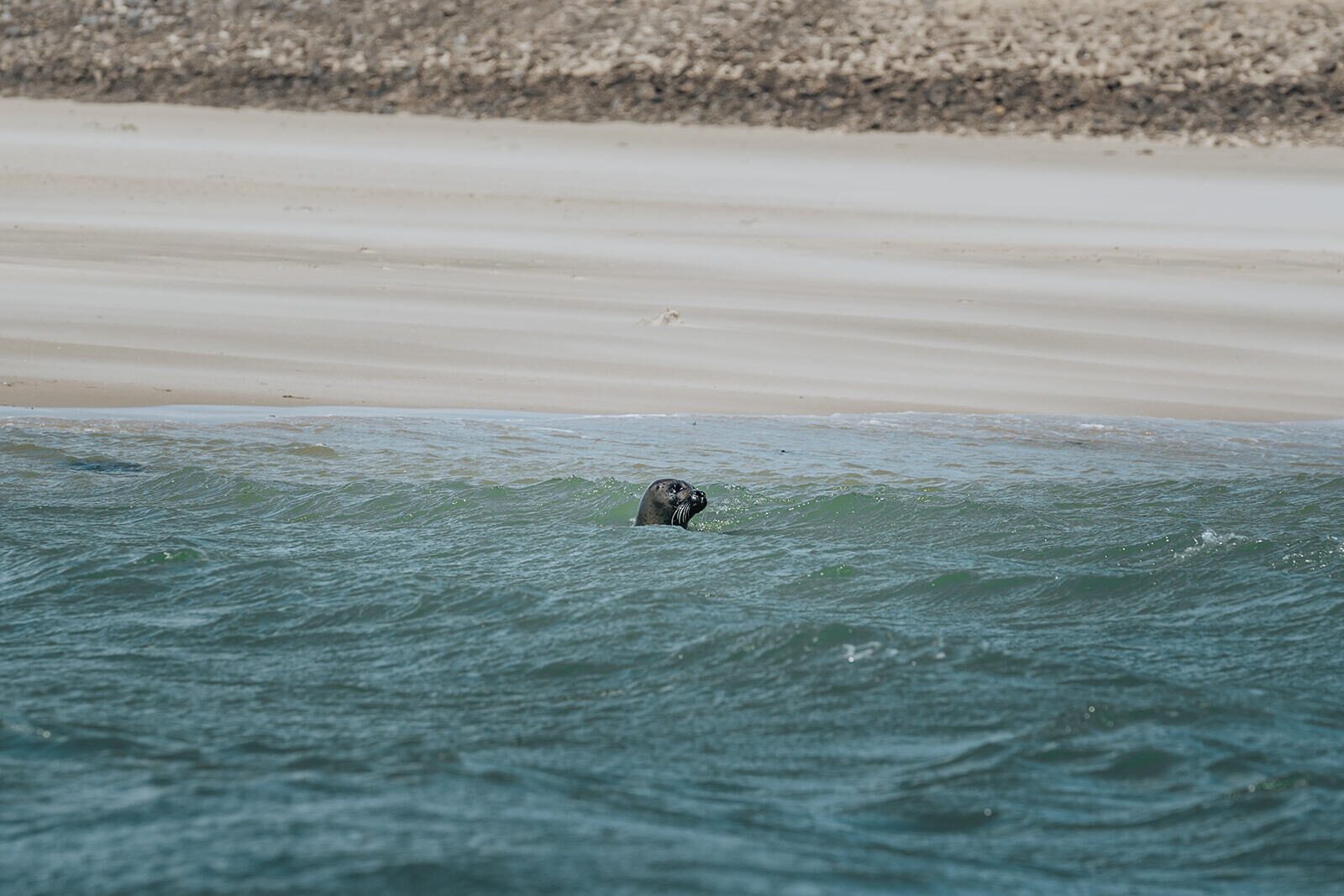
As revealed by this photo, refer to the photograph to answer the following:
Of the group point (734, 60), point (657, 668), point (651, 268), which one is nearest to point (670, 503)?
point (657, 668)

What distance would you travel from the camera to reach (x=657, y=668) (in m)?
5.31

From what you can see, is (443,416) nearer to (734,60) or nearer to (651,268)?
(651,268)

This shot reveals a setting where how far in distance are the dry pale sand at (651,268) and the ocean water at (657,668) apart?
6.02ft

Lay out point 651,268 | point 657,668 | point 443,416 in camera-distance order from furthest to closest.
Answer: point 651,268 < point 443,416 < point 657,668

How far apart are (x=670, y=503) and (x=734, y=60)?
16925 millimetres

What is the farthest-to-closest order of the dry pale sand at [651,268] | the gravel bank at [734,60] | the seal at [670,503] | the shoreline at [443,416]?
the gravel bank at [734,60], the dry pale sand at [651,268], the shoreline at [443,416], the seal at [670,503]

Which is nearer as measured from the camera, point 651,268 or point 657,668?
point 657,668

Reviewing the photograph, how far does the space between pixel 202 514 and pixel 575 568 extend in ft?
5.97

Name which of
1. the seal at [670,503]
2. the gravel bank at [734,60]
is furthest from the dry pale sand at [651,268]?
the seal at [670,503]

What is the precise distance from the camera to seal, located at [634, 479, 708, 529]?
6.90 metres

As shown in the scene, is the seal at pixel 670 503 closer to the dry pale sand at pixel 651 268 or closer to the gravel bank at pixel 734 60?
the dry pale sand at pixel 651 268

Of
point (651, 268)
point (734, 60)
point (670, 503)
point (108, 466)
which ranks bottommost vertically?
point (108, 466)

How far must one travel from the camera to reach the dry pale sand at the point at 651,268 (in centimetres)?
1049

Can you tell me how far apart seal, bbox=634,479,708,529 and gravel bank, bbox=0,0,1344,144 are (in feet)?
51.7
